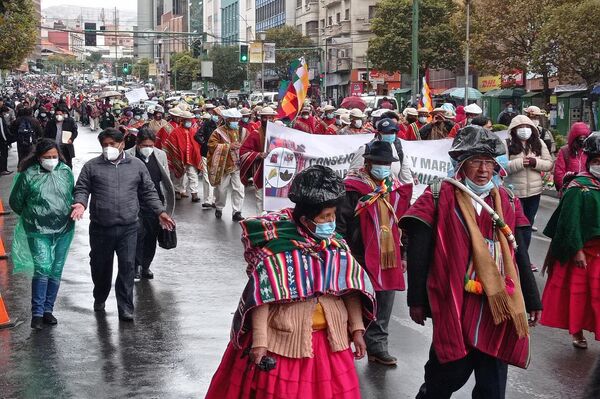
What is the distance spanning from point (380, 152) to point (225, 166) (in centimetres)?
1001

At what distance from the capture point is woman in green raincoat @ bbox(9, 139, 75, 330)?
8.59m

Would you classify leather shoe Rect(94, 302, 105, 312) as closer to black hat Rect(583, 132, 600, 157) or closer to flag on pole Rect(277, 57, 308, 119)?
black hat Rect(583, 132, 600, 157)

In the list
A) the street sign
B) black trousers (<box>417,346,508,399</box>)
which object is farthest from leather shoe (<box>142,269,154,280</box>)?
the street sign

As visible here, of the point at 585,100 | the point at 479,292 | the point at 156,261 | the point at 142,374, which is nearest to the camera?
the point at 479,292

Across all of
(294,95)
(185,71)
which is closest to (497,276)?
(294,95)

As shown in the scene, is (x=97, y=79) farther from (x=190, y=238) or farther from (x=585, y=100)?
(x=190, y=238)

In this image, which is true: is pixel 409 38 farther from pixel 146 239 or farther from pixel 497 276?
pixel 497 276

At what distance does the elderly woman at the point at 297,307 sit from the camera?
4.72 meters

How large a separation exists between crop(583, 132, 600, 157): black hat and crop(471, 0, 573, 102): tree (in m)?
29.5

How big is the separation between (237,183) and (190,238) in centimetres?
234

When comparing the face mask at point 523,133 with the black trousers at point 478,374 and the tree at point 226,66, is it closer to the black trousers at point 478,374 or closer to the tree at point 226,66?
the black trousers at point 478,374

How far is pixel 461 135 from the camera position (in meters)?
5.42

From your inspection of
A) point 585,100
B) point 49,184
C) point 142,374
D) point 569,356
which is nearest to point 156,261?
point 49,184

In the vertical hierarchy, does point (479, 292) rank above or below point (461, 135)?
below
